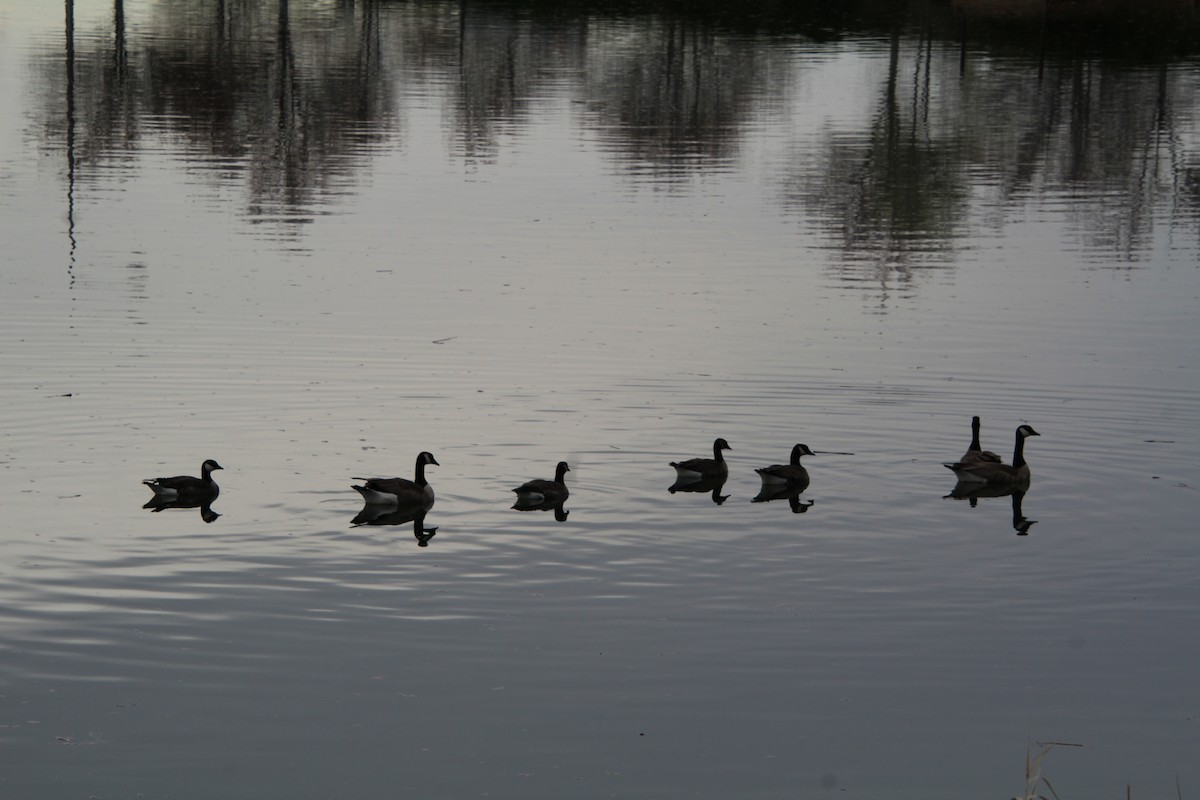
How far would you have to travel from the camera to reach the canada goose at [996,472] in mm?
22734

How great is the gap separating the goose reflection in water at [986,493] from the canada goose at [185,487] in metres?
9.77

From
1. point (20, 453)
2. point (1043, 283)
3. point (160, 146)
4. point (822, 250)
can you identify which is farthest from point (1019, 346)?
point (160, 146)

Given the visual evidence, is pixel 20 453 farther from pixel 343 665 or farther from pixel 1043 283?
pixel 1043 283

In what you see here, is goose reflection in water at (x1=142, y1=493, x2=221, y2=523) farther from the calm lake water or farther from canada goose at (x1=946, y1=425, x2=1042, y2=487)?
canada goose at (x1=946, y1=425, x2=1042, y2=487)

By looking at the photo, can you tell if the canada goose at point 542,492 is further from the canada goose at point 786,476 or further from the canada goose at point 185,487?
the canada goose at point 185,487

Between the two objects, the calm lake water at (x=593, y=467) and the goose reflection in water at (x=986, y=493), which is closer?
the calm lake water at (x=593, y=467)

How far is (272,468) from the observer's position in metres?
23.4

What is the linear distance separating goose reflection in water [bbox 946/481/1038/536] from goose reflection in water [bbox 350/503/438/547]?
7.09 metres

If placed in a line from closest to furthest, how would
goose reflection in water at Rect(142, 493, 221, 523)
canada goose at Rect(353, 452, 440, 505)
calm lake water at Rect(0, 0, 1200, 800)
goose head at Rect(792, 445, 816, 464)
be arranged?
1. calm lake water at Rect(0, 0, 1200, 800)
2. canada goose at Rect(353, 452, 440, 505)
3. goose reflection in water at Rect(142, 493, 221, 523)
4. goose head at Rect(792, 445, 816, 464)

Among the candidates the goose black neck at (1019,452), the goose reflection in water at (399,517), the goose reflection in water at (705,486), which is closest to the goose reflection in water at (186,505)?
the goose reflection in water at (399,517)

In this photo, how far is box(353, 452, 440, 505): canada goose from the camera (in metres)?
21.1

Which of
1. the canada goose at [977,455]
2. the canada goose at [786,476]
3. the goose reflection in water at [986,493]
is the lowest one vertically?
the goose reflection in water at [986,493]

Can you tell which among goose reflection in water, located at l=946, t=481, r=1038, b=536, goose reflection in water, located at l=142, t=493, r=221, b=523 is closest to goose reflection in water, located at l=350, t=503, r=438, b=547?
goose reflection in water, located at l=142, t=493, r=221, b=523

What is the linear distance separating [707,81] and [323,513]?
6579cm
